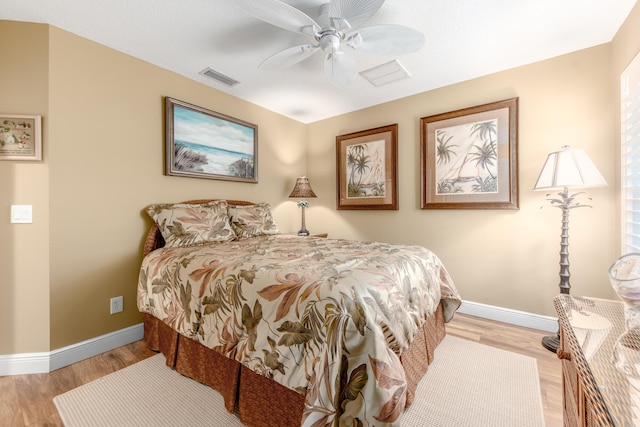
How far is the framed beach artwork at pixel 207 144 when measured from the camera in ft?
8.70

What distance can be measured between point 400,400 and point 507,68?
10.0 feet

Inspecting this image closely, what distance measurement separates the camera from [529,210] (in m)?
2.55

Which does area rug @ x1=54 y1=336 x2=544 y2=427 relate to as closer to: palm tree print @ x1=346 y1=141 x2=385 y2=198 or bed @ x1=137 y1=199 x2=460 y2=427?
bed @ x1=137 y1=199 x2=460 y2=427

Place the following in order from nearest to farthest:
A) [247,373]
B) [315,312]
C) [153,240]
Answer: [315,312] → [247,373] → [153,240]

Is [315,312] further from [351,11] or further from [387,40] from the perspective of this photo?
[387,40]

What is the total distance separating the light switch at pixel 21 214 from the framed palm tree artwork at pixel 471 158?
11.4 feet

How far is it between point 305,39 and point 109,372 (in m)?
2.86

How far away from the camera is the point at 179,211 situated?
2.41m

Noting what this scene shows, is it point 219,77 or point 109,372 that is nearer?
point 109,372

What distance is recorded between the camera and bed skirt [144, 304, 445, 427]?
124 centimetres

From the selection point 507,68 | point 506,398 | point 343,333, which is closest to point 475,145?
point 507,68

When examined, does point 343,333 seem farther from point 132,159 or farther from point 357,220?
point 357,220

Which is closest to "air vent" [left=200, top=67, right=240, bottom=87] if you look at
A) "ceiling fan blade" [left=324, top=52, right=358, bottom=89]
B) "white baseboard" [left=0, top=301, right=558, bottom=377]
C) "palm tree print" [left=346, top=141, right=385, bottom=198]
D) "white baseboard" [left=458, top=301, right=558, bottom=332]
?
"ceiling fan blade" [left=324, top=52, right=358, bottom=89]

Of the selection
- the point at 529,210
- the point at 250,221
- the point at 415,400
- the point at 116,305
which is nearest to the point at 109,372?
the point at 116,305
